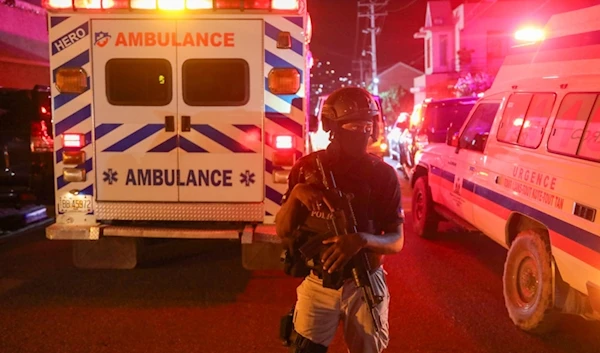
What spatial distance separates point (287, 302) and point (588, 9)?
348 centimetres

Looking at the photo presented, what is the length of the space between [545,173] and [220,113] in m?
2.87

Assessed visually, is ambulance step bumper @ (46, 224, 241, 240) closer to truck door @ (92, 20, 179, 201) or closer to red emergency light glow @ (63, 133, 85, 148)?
truck door @ (92, 20, 179, 201)

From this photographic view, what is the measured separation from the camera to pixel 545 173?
4930 mm

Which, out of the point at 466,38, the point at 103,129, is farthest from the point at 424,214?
the point at 466,38

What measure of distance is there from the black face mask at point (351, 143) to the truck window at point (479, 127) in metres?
3.76

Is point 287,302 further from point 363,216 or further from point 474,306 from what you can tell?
point 363,216

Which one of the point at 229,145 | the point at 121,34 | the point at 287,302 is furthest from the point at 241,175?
the point at 121,34

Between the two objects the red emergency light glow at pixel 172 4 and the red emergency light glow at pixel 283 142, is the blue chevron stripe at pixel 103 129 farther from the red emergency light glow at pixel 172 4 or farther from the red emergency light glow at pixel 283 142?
the red emergency light glow at pixel 283 142

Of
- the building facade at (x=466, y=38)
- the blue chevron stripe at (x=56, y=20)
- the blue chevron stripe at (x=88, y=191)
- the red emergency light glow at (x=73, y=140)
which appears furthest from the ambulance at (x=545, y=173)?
the building facade at (x=466, y=38)

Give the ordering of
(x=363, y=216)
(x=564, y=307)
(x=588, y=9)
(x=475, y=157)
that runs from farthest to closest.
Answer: (x=475, y=157), (x=588, y=9), (x=564, y=307), (x=363, y=216)

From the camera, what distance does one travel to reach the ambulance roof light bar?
19.1 feet

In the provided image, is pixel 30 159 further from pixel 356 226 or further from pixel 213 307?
pixel 356 226

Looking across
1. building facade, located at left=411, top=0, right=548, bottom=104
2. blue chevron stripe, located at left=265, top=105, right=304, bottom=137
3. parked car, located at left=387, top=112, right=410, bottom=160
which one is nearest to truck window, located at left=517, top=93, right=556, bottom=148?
blue chevron stripe, located at left=265, top=105, right=304, bottom=137

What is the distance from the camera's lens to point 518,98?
5.98 m
